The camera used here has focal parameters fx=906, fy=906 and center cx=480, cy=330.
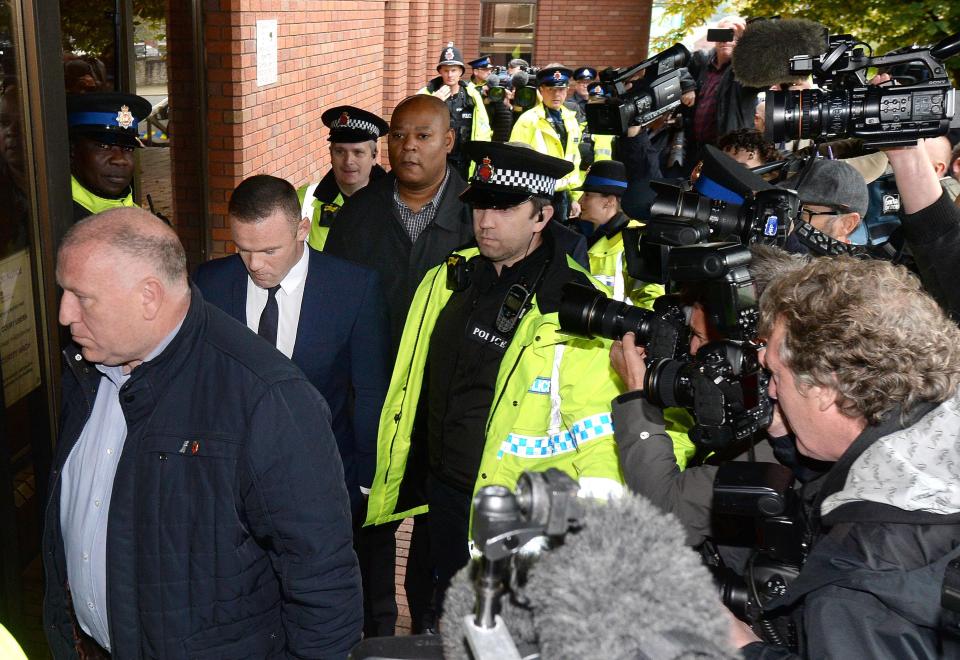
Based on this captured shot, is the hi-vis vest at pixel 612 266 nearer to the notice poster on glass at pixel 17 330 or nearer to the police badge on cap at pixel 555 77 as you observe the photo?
the notice poster on glass at pixel 17 330

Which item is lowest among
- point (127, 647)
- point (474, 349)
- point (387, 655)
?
point (127, 647)

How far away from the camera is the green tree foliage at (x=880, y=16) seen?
369 inches

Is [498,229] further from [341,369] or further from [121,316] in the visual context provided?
[121,316]

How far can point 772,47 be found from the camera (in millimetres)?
5477

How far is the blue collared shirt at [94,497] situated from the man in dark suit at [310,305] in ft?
3.82

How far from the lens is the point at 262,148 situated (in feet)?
22.5

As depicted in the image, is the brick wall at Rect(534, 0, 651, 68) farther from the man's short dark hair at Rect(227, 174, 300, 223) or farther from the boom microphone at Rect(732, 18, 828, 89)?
the man's short dark hair at Rect(227, 174, 300, 223)

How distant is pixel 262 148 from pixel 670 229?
4.82 meters

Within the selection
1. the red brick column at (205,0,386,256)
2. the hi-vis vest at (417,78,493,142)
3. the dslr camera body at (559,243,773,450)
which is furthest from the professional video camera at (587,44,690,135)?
the hi-vis vest at (417,78,493,142)

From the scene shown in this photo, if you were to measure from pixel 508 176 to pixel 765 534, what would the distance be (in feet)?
6.28

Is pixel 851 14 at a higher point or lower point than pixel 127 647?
higher

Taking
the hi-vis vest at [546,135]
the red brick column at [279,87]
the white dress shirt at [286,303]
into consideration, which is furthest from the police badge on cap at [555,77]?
the white dress shirt at [286,303]

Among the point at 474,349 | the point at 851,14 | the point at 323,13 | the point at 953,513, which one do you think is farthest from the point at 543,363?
the point at 851,14

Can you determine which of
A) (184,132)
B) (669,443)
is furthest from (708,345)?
(184,132)
